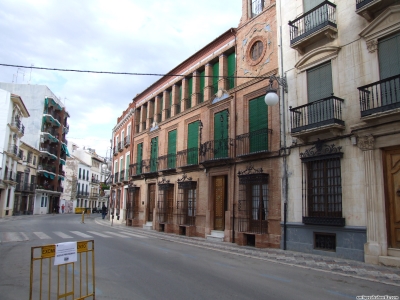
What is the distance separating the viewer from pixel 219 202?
17.0m

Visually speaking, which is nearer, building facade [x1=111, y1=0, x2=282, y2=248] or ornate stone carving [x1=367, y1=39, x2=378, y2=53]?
ornate stone carving [x1=367, y1=39, x2=378, y2=53]

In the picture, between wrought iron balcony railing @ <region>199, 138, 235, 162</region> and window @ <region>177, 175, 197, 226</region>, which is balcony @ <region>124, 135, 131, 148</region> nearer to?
window @ <region>177, 175, 197, 226</region>

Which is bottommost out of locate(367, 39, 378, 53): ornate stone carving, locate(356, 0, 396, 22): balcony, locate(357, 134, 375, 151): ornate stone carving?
locate(357, 134, 375, 151): ornate stone carving

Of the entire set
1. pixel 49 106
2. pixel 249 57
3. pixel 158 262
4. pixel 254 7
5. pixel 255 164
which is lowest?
pixel 158 262

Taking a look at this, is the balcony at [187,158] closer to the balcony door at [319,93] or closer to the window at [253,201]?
the window at [253,201]

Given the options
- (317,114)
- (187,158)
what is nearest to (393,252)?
(317,114)

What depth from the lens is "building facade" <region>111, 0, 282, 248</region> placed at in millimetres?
14172

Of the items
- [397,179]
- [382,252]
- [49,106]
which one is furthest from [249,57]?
[49,106]

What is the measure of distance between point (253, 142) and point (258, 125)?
0.80 meters

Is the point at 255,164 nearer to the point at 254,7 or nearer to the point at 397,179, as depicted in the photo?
the point at 397,179

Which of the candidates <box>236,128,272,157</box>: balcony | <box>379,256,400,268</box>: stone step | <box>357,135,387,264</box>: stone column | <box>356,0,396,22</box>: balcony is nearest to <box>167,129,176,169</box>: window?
<box>236,128,272,157</box>: balcony

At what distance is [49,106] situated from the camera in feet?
168

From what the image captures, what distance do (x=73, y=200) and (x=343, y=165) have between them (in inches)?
2579

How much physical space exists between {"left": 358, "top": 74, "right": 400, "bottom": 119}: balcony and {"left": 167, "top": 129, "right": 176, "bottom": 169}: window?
13.1 m
